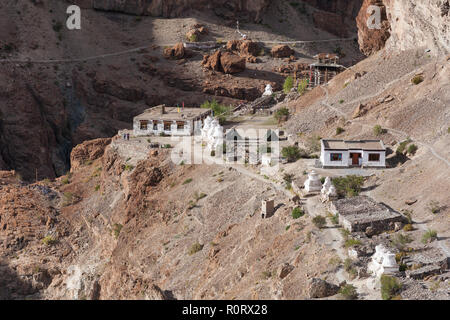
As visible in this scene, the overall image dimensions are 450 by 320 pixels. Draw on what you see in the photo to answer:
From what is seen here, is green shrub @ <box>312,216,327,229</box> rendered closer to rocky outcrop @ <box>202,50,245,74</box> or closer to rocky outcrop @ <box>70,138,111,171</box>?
rocky outcrop @ <box>70,138,111,171</box>

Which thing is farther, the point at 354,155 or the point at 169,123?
the point at 169,123

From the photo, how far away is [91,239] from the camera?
210ft

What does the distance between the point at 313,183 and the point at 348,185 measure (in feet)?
6.08

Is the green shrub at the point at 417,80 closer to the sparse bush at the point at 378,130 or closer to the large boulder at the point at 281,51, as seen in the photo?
the sparse bush at the point at 378,130

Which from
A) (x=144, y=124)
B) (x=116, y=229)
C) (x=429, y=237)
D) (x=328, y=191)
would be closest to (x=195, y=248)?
(x=328, y=191)

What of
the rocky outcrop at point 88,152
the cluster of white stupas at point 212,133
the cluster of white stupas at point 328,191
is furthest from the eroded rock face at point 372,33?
the cluster of white stupas at point 328,191

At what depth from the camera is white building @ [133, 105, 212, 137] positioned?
7125 centimetres

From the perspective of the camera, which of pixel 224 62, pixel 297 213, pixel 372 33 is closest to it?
pixel 297 213

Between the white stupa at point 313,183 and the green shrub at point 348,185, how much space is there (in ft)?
2.92

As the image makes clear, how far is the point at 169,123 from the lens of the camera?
236ft

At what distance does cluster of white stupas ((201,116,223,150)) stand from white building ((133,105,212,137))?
2.28m

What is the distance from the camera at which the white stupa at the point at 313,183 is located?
50.3 metres

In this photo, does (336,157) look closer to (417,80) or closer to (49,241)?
(417,80)

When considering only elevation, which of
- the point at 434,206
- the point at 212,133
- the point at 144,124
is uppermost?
the point at 144,124
